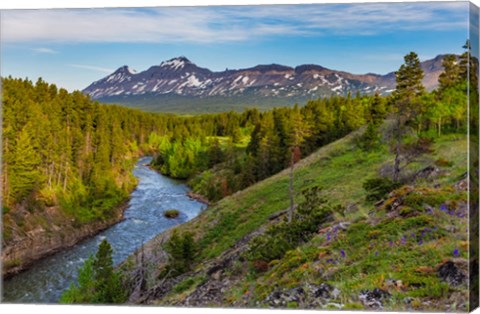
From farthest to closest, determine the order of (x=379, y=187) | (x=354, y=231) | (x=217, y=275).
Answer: (x=217, y=275)
(x=379, y=187)
(x=354, y=231)

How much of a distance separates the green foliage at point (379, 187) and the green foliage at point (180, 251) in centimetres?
400

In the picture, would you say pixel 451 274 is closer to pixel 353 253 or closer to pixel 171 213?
pixel 353 253

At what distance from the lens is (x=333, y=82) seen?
36.7ft

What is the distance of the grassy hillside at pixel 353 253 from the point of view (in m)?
8.80

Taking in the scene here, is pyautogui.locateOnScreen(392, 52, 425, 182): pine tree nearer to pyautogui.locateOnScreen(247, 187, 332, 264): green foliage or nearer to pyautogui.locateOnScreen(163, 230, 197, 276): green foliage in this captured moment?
pyautogui.locateOnScreen(247, 187, 332, 264): green foliage

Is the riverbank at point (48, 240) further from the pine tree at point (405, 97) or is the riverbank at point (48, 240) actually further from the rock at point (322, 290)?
the pine tree at point (405, 97)

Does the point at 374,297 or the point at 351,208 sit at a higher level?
the point at 351,208

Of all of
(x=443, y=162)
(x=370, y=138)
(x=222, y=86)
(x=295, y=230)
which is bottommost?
(x=295, y=230)

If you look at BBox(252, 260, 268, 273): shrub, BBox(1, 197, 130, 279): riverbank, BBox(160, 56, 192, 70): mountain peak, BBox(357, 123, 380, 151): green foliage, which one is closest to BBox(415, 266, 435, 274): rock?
BBox(252, 260, 268, 273): shrub

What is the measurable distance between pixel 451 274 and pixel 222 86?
620 cm

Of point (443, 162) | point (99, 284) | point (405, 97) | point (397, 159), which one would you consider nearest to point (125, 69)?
point (99, 284)

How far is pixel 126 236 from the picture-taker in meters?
12.1

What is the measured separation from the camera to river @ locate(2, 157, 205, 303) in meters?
11.2

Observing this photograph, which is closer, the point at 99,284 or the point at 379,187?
the point at 379,187
